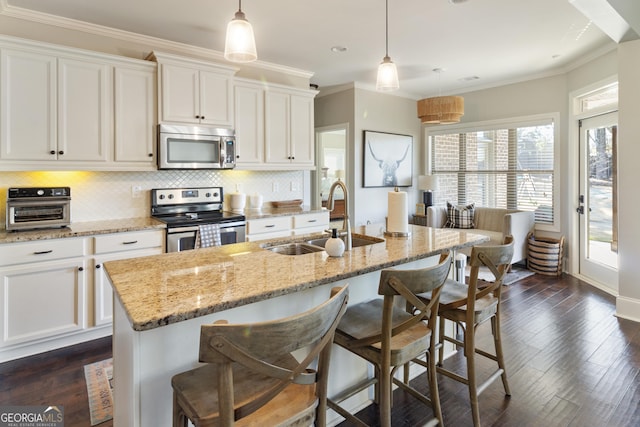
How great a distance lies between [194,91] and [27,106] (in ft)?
4.47

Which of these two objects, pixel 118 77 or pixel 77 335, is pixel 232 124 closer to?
pixel 118 77

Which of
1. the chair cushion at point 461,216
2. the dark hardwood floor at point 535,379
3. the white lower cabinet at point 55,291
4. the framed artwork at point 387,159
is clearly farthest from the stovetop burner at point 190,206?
the chair cushion at point 461,216

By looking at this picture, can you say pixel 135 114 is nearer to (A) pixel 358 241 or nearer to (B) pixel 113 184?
(B) pixel 113 184

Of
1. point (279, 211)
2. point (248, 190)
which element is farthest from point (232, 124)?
point (279, 211)

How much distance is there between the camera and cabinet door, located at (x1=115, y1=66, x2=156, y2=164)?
A: 3.31 metres

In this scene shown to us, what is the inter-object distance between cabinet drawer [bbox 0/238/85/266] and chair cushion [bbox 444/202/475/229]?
505cm

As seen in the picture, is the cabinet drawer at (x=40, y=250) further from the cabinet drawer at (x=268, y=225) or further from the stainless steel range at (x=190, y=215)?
the cabinet drawer at (x=268, y=225)

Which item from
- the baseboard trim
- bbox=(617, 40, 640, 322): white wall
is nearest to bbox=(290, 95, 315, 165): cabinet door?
bbox=(617, 40, 640, 322): white wall

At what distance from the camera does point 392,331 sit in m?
1.54

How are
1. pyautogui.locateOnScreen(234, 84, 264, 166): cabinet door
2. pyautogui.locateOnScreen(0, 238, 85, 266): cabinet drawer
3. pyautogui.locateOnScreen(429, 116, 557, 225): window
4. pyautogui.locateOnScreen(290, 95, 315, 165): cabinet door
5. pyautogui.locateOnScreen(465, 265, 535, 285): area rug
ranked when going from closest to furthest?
1. pyautogui.locateOnScreen(0, 238, 85, 266): cabinet drawer
2. pyautogui.locateOnScreen(234, 84, 264, 166): cabinet door
3. pyautogui.locateOnScreen(290, 95, 315, 165): cabinet door
4. pyautogui.locateOnScreen(465, 265, 535, 285): area rug
5. pyautogui.locateOnScreen(429, 116, 557, 225): window

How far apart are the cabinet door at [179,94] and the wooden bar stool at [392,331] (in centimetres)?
275

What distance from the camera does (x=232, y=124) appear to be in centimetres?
396

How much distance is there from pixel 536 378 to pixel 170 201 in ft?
11.7

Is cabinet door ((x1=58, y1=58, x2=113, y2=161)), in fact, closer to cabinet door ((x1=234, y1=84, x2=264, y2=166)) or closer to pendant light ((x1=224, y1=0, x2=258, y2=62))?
cabinet door ((x1=234, y1=84, x2=264, y2=166))
